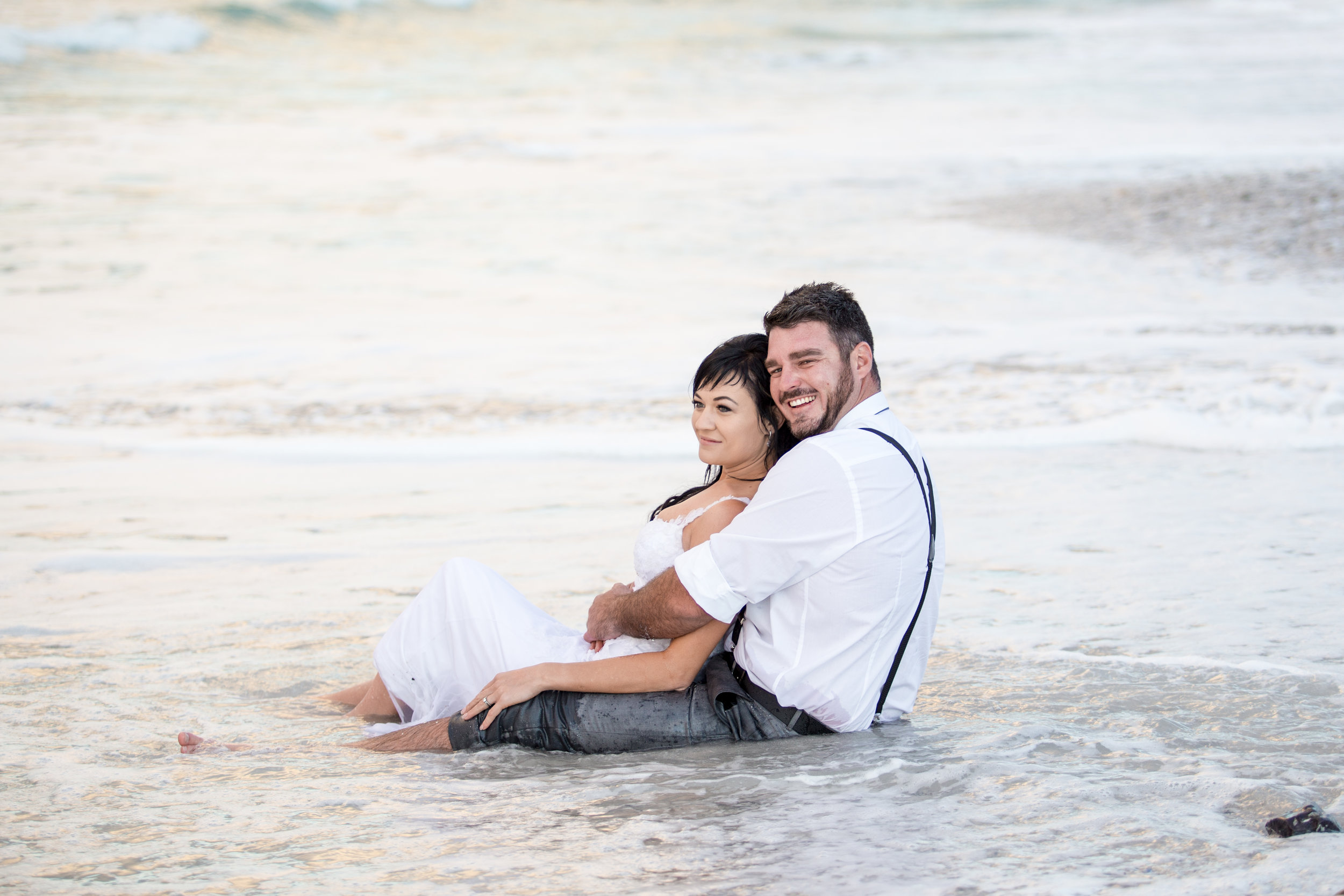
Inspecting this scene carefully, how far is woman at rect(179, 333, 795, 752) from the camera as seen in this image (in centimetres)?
334

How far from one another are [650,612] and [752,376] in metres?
0.69

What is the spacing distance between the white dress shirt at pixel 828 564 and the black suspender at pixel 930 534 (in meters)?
0.02

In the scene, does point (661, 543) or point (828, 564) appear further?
point (661, 543)

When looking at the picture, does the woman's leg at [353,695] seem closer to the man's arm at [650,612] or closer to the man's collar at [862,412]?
the man's arm at [650,612]

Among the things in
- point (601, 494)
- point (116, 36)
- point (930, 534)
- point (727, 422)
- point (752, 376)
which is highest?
point (116, 36)

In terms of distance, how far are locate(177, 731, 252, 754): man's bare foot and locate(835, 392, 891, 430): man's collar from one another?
2.06m

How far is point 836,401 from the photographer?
10.6 feet

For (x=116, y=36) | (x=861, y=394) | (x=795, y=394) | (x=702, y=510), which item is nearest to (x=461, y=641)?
(x=702, y=510)

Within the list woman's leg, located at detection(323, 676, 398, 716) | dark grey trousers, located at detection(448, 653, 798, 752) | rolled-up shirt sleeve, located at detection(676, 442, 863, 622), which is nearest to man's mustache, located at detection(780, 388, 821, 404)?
rolled-up shirt sleeve, located at detection(676, 442, 863, 622)

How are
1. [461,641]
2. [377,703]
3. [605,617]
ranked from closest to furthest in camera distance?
[605,617]
[461,641]
[377,703]

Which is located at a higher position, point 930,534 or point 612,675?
point 930,534

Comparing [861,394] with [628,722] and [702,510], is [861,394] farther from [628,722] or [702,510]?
[628,722]

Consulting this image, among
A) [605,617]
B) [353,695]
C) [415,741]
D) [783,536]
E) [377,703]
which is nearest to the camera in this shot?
[783,536]

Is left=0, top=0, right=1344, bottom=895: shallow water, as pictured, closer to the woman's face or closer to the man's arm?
the man's arm
